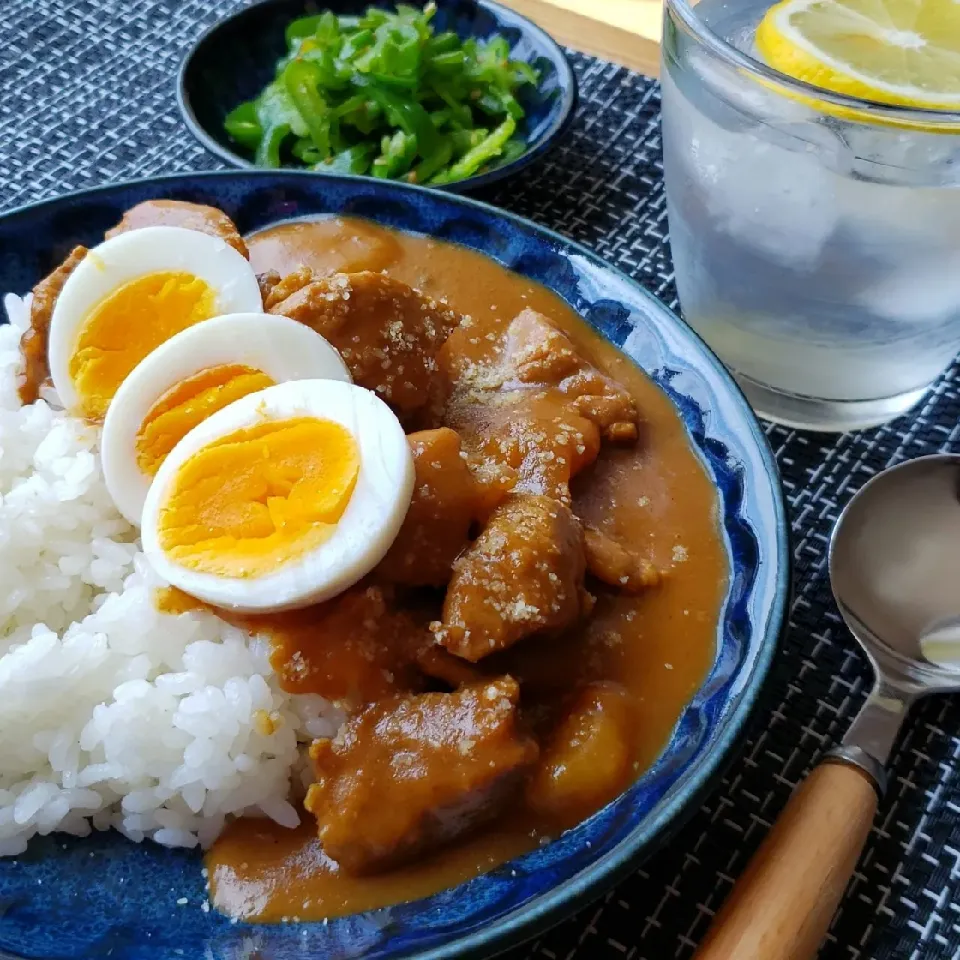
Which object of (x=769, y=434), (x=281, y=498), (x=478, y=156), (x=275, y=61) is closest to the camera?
(x=281, y=498)

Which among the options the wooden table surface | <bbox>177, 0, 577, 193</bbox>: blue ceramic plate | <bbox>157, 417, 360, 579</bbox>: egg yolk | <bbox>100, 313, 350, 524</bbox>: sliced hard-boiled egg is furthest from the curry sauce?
the wooden table surface

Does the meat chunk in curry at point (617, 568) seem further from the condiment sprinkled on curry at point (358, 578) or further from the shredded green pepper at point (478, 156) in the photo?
the shredded green pepper at point (478, 156)

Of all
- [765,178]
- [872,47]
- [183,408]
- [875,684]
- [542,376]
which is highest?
[872,47]

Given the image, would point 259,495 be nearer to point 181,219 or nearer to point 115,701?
point 115,701

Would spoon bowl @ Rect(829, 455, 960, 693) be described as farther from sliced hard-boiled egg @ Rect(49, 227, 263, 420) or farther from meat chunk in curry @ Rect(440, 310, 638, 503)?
sliced hard-boiled egg @ Rect(49, 227, 263, 420)

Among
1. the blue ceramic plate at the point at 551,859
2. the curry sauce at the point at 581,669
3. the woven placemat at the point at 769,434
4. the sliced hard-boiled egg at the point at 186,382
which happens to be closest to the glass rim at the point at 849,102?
the blue ceramic plate at the point at 551,859

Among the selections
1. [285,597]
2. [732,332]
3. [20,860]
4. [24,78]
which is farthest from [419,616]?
[24,78]

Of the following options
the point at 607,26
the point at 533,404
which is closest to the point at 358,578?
the point at 533,404
